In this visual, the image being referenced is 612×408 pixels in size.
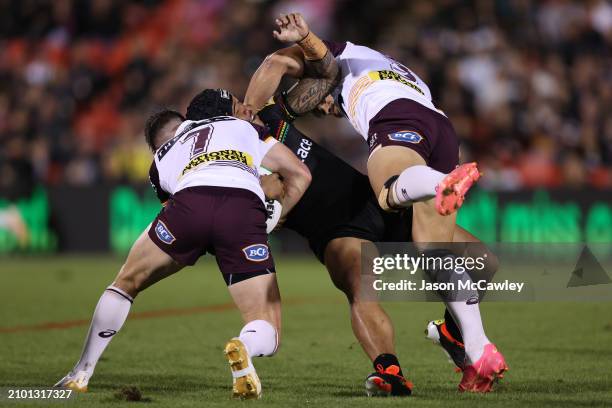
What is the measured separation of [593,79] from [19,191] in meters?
9.13

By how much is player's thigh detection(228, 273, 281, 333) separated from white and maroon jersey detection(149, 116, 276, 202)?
1.57 ft

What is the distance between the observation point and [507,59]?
57.3 feet

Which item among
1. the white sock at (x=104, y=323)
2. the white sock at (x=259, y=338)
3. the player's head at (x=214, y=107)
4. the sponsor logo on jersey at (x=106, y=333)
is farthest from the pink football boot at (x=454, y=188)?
the sponsor logo on jersey at (x=106, y=333)

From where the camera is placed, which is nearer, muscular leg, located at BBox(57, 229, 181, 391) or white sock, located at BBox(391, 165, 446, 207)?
white sock, located at BBox(391, 165, 446, 207)

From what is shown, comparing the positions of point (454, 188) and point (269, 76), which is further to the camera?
point (269, 76)

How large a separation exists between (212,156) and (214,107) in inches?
19.8

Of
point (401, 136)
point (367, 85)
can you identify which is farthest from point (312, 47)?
point (401, 136)

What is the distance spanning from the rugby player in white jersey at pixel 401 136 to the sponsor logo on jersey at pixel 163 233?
1.17m

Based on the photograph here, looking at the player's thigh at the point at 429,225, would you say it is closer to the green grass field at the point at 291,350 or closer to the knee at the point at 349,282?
the knee at the point at 349,282

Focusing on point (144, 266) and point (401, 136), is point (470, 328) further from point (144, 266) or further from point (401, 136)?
point (144, 266)

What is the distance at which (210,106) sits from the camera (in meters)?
6.79

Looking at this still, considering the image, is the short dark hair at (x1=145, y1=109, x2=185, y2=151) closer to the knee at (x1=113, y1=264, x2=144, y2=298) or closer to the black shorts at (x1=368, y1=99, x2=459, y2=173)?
the knee at (x1=113, y1=264, x2=144, y2=298)

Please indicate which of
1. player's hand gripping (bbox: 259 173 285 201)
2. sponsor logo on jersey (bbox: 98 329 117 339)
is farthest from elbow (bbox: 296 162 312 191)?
sponsor logo on jersey (bbox: 98 329 117 339)

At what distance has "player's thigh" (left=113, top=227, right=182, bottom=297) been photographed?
632 centimetres
